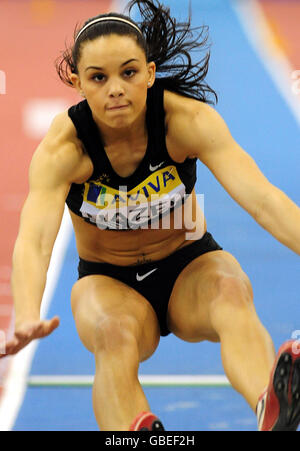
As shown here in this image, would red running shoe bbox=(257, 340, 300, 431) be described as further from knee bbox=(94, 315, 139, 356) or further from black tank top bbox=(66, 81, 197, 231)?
black tank top bbox=(66, 81, 197, 231)

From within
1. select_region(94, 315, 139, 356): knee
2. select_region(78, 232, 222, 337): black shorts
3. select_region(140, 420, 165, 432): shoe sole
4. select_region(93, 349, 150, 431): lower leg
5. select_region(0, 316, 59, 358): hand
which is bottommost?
select_region(140, 420, 165, 432): shoe sole

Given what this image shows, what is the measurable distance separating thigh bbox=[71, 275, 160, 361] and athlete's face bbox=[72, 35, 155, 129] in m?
0.59

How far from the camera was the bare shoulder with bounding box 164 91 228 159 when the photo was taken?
3031 millimetres

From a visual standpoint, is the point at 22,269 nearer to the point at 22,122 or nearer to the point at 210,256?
the point at 210,256

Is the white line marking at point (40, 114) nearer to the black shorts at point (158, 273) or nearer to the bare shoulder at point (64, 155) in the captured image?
the black shorts at point (158, 273)

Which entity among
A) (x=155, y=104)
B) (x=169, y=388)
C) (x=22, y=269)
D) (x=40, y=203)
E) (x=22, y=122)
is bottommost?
(x=169, y=388)

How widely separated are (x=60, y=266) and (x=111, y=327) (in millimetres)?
2184

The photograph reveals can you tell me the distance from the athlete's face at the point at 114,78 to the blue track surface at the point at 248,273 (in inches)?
52.0

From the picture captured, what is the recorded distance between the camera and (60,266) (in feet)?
16.6

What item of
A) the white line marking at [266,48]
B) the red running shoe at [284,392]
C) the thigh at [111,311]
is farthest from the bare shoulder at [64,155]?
the white line marking at [266,48]

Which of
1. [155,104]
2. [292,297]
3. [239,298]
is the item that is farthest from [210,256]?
[292,297]

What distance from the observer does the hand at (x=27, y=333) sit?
2.44 metres

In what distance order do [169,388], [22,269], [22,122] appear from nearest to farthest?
1. [22,269]
2. [169,388]
3. [22,122]

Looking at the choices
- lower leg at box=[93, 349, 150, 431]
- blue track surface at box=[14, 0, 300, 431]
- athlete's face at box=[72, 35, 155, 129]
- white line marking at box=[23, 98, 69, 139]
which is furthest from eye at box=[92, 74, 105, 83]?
white line marking at box=[23, 98, 69, 139]
